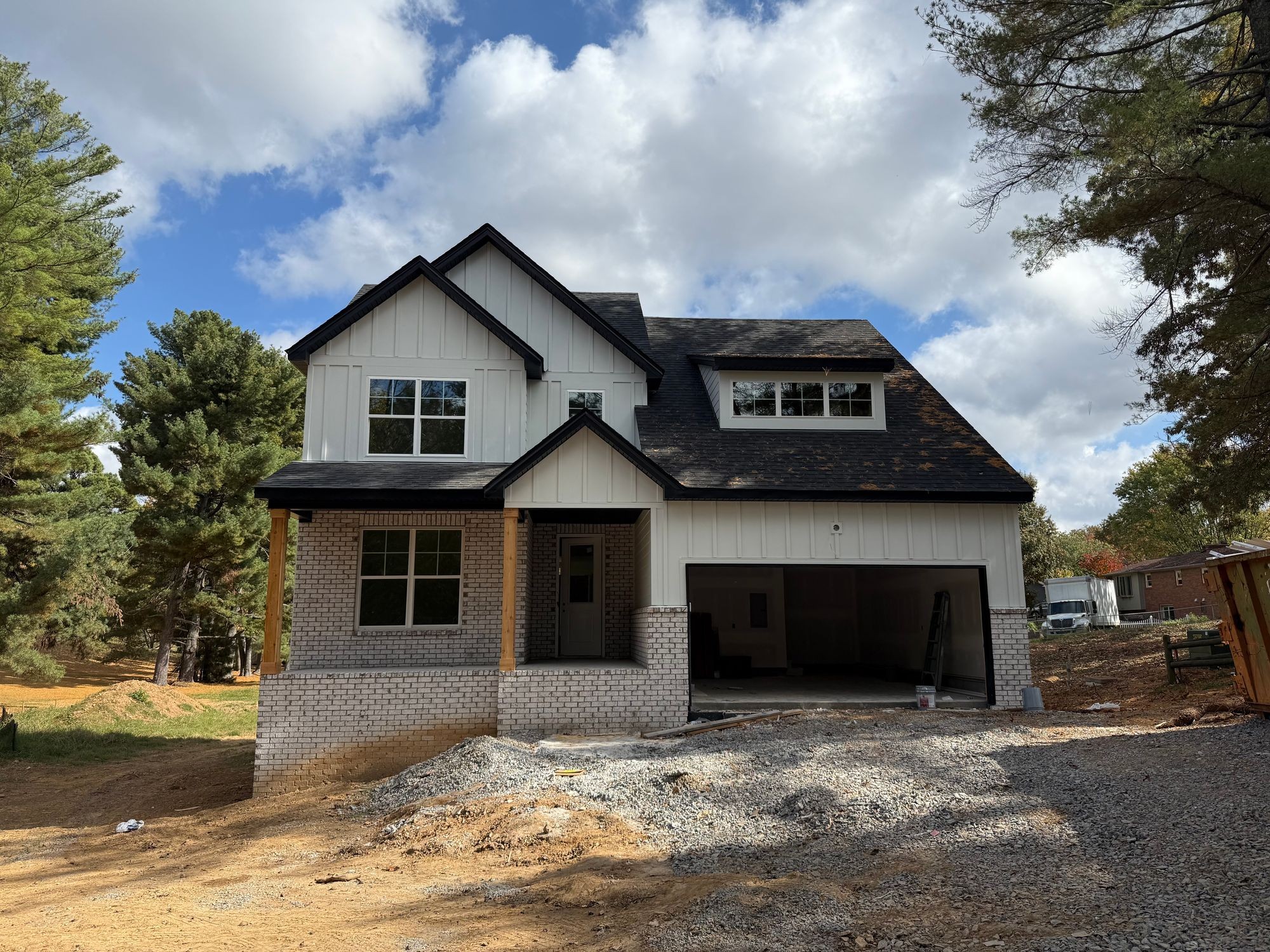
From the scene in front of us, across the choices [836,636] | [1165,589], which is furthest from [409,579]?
[1165,589]

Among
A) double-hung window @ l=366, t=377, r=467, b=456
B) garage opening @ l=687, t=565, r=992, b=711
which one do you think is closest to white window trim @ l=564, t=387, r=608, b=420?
double-hung window @ l=366, t=377, r=467, b=456

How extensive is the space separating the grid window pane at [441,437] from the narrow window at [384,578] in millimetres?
1504

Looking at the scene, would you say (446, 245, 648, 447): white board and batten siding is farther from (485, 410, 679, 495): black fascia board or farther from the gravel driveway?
the gravel driveway

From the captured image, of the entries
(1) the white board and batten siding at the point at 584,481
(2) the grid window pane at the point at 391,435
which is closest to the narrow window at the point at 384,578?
(2) the grid window pane at the point at 391,435

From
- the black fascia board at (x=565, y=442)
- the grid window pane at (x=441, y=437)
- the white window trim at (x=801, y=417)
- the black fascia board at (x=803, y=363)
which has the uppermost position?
the black fascia board at (x=803, y=363)

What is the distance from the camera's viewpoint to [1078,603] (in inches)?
1391

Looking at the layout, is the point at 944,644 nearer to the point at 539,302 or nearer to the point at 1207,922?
the point at 539,302

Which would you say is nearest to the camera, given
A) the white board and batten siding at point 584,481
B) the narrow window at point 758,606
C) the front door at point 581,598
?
the white board and batten siding at point 584,481

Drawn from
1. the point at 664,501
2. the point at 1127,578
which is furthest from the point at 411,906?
the point at 1127,578

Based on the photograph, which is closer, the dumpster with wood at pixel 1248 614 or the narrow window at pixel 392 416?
the dumpster with wood at pixel 1248 614

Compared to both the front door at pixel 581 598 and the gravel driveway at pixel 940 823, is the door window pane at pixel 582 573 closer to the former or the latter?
the front door at pixel 581 598

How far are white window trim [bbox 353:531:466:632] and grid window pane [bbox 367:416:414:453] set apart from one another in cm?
135

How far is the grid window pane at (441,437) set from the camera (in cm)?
1441

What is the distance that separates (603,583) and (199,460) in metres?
17.9
